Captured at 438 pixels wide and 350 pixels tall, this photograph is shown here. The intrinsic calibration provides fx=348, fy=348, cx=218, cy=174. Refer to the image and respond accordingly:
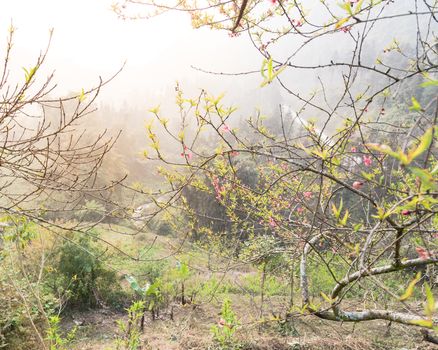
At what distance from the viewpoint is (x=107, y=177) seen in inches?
706

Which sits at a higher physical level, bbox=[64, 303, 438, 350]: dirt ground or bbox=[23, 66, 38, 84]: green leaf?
bbox=[23, 66, 38, 84]: green leaf

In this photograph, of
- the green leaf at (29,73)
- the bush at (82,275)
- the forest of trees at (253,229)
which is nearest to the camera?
the forest of trees at (253,229)

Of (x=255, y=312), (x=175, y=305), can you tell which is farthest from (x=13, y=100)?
(x=175, y=305)

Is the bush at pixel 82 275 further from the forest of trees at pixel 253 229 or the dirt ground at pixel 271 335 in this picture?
the dirt ground at pixel 271 335

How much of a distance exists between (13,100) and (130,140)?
101 feet

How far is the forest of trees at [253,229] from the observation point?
4.91 ft

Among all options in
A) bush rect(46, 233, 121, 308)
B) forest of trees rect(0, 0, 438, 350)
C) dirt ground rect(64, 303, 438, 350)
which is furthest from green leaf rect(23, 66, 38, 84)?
bush rect(46, 233, 121, 308)

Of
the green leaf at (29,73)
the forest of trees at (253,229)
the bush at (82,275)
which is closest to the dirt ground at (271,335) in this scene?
the forest of trees at (253,229)

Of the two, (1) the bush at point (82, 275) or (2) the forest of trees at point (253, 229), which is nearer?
(2) the forest of trees at point (253, 229)

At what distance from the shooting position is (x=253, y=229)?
4305mm

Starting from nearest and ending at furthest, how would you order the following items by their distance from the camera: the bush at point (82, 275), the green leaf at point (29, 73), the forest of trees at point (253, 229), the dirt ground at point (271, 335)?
the forest of trees at point (253, 229), the green leaf at point (29, 73), the dirt ground at point (271, 335), the bush at point (82, 275)

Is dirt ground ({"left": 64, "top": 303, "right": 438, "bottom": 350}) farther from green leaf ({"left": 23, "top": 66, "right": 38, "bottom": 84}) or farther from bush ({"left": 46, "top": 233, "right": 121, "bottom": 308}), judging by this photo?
green leaf ({"left": 23, "top": 66, "right": 38, "bottom": 84})

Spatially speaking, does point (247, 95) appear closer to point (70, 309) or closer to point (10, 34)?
point (70, 309)

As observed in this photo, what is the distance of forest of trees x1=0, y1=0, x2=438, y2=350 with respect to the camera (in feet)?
4.91
